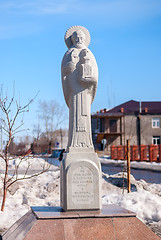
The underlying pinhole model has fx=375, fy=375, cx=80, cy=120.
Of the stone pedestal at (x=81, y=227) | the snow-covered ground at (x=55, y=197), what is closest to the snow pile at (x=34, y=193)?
the snow-covered ground at (x=55, y=197)

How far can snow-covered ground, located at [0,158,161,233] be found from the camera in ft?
30.0

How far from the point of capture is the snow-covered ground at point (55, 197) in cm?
916

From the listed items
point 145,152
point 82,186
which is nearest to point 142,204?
point 82,186

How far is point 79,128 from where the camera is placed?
7707 millimetres

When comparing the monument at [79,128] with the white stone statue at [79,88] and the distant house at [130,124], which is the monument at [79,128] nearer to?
the white stone statue at [79,88]

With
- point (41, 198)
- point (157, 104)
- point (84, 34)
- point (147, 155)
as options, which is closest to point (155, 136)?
point (157, 104)

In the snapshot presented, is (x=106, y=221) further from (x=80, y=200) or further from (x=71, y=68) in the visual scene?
(x=71, y=68)

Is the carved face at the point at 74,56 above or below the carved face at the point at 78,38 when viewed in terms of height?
below

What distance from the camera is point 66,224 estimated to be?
6.53m

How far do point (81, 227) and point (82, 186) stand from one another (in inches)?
38.2

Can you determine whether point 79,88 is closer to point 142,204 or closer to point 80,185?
point 80,185

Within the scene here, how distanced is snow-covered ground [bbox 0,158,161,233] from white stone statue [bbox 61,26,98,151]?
260 cm

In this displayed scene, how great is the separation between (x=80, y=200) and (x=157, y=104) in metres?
55.9

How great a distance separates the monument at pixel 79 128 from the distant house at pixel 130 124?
49.5 meters
